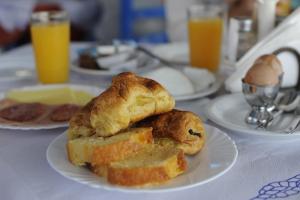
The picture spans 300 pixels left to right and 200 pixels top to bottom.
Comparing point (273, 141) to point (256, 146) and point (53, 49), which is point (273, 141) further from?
point (53, 49)

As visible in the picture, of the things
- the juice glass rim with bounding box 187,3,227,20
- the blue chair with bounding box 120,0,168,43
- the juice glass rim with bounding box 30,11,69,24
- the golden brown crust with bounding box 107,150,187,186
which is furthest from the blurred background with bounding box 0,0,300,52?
the golden brown crust with bounding box 107,150,187,186

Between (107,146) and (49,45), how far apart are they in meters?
0.65

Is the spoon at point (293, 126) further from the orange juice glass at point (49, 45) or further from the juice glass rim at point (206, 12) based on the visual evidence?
the orange juice glass at point (49, 45)

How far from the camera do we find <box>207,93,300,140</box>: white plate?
80 centimetres

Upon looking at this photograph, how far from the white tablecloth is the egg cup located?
0.06 metres

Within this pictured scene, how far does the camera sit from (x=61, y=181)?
2.24 feet

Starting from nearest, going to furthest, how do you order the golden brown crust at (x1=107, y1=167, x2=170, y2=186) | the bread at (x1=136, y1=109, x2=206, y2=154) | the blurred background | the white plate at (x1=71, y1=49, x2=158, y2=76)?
the golden brown crust at (x1=107, y1=167, x2=170, y2=186)
the bread at (x1=136, y1=109, x2=206, y2=154)
the white plate at (x1=71, y1=49, x2=158, y2=76)
the blurred background

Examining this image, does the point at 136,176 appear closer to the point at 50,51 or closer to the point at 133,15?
the point at 50,51

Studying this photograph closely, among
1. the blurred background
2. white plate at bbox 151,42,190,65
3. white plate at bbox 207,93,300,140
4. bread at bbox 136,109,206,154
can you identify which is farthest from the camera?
the blurred background

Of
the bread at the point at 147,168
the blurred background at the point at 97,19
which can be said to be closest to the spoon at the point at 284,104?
the bread at the point at 147,168

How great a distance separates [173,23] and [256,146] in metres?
1.35

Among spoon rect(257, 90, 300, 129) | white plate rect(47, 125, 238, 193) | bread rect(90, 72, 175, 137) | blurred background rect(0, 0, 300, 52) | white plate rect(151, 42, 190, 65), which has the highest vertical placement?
bread rect(90, 72, 175, 137)

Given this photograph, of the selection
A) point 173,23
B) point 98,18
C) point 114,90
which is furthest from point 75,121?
point 98,18

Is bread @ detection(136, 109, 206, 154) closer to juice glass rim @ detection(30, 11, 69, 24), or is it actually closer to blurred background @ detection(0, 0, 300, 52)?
juice glass rim @ detection(30, 11, 69, 24)
